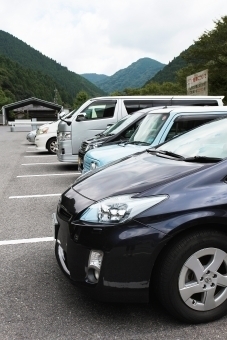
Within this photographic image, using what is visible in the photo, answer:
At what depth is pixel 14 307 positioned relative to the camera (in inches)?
116

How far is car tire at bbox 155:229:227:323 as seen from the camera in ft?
8.36

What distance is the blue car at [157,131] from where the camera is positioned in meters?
5.74

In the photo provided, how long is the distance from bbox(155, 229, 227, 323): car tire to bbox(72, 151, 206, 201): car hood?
49 cm

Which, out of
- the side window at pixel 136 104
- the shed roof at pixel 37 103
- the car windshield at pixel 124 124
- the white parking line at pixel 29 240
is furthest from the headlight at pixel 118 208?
the shed roof at pixel 37 103

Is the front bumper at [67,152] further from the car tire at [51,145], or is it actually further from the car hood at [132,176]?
the car hood at [132,176]

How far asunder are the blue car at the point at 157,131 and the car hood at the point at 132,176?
211cm

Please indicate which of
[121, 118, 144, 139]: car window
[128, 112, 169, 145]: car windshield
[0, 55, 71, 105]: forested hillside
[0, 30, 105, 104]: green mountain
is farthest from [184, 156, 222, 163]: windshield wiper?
[0, 30, 105, 104]: green mountain

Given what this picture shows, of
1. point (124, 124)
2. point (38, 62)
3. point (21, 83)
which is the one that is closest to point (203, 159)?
point (124, 124)

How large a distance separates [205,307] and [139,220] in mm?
818

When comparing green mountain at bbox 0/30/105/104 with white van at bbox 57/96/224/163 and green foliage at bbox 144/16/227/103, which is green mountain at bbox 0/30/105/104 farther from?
white van at bbox 57/96/224/163

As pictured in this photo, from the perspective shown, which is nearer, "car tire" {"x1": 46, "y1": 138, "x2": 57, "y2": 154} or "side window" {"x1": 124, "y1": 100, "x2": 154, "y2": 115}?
"side window" {"x1": 124, "y1": 100, "x2": 154, "y2": 115}

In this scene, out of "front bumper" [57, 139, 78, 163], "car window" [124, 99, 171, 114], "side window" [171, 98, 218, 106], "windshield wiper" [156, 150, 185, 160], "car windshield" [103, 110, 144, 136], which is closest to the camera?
"windshield wiper" [156, 150, 185, 160]

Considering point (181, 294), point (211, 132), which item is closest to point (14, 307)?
point (181, 294)

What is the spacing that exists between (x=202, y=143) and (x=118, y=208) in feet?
4.55
